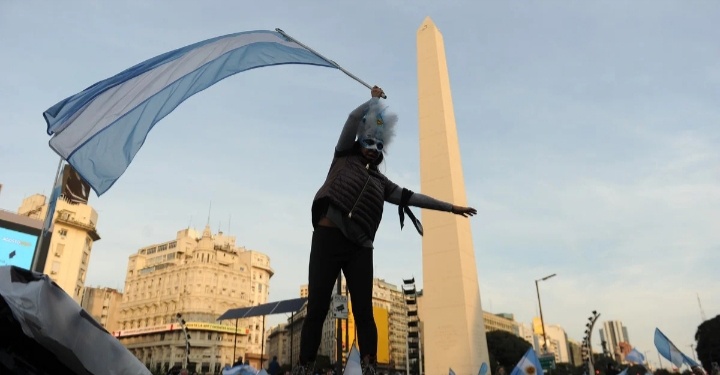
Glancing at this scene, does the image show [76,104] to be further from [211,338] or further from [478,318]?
[211,338]

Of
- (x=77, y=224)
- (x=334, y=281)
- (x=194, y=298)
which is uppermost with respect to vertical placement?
(x=77, y=224)

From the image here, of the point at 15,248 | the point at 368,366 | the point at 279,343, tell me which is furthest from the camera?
the point at 279,343

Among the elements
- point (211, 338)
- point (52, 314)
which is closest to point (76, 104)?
point (52, 314)

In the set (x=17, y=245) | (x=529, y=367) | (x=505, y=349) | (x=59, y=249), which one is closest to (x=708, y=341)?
(x=505, y=349)

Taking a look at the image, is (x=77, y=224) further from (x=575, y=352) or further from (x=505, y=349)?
(x=575, y=352)

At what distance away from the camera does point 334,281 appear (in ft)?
11.2

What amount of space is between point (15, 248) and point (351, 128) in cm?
3413

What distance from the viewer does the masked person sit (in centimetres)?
327

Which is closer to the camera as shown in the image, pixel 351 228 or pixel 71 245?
pixel 351 228

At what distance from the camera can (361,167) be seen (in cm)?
365

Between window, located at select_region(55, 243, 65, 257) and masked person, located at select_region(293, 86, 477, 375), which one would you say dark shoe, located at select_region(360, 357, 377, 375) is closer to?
masked person, located at select_region(293, 86, 477, 375)

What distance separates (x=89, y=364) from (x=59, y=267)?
71.3 m

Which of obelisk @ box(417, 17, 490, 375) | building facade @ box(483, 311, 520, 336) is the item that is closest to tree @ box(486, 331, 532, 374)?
obelisk @ box(417, 17, 490, 375)

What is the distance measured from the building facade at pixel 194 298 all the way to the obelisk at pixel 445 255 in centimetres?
6990
